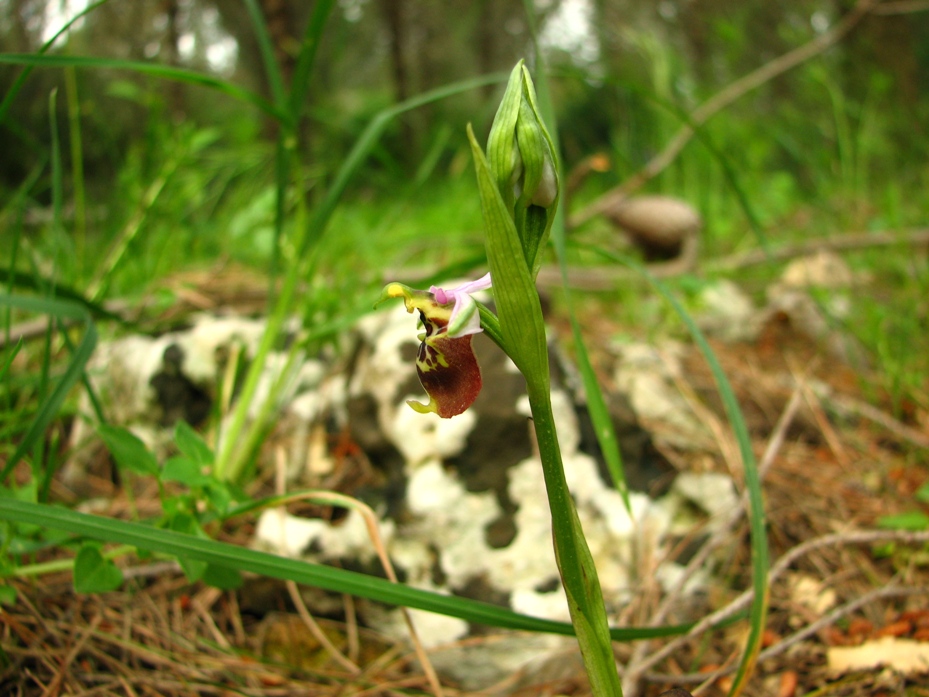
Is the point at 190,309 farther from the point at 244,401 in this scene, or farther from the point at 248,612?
the point at 248,612

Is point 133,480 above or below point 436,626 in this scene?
above

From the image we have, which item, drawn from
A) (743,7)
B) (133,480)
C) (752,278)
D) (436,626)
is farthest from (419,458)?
(743,7)

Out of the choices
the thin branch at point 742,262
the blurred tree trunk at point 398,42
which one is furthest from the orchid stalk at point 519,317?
the blurred tree trunk at point 398,42

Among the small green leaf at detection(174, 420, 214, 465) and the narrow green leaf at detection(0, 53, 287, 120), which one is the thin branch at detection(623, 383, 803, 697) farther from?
the narrow green leaf at detection(0, 53, 287, 120)

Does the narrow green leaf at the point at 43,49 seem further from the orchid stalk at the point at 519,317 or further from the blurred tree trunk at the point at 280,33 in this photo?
the blurred tree trunk at the point at 280,33

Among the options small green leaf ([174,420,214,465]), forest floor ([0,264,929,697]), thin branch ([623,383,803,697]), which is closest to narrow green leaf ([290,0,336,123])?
small green leaf ([174,420,214,465])

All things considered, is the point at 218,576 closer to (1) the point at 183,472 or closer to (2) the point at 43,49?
(1) the point at 183,472
